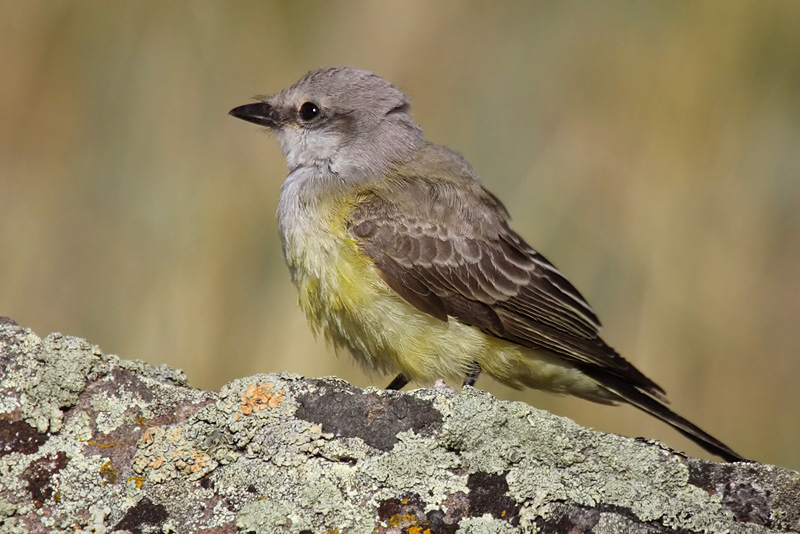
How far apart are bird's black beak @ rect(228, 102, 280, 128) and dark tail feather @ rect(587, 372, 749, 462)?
271 centimetres

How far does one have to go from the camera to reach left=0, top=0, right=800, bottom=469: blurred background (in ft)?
22.4

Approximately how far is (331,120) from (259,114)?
1.61ft

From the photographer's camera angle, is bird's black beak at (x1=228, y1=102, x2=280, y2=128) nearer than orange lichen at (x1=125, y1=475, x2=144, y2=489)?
No

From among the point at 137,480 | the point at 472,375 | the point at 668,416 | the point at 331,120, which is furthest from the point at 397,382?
the point at 137,480

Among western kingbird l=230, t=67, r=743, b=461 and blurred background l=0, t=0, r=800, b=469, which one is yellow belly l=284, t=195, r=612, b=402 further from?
blurred background l=0, t=0, r=800, b=469

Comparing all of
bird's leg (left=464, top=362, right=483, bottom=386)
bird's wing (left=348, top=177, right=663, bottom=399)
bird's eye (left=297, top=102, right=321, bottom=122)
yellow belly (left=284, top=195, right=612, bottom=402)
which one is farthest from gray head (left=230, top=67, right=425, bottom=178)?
bird's leg (left=464, top=362, right=483, bottom=386)

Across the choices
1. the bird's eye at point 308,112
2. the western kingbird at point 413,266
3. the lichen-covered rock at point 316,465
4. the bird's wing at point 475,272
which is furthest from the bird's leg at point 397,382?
the lichen-covered rock at point 316,465

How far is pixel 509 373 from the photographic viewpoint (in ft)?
17.9

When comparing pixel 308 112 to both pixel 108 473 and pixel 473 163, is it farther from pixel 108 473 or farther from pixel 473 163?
pixel 108 473

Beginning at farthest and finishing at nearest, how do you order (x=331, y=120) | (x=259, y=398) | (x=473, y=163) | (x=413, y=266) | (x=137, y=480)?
1. (x=473, y=163)
2. (x=331, y=120)
3. (x=413, y=266)
4. (x=259, y=398)
5. (x=137, y=480)

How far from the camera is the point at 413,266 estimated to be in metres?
5.43

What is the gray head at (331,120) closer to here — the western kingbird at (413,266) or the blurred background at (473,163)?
the western kingbird at (413,266)

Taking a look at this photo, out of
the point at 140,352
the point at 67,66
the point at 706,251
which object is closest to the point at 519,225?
the point at 706,251

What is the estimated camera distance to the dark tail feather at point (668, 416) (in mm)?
4793
